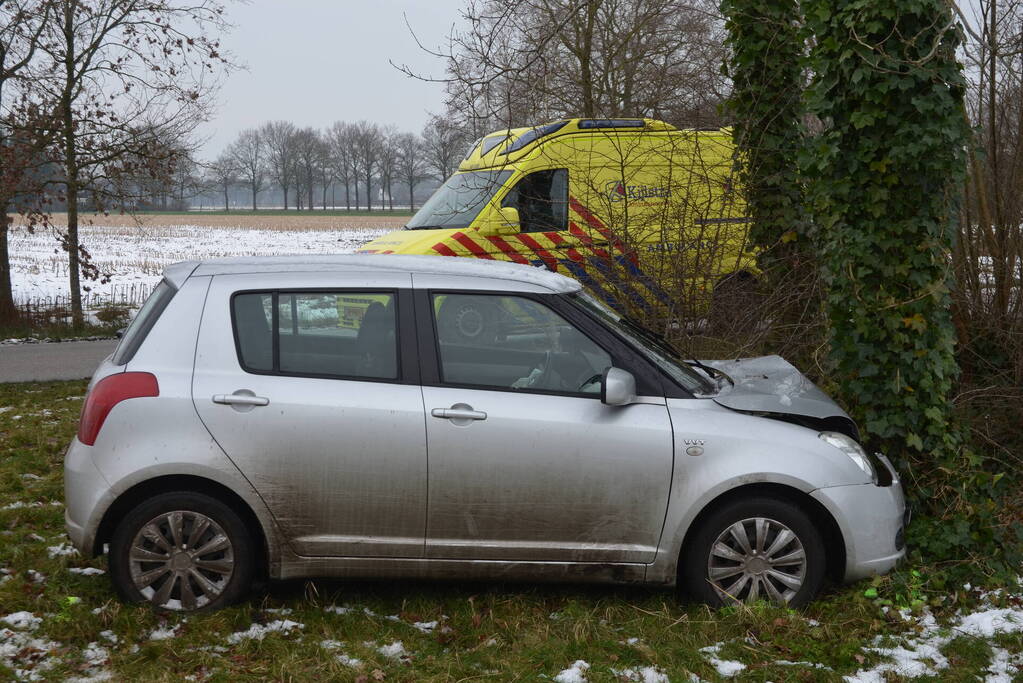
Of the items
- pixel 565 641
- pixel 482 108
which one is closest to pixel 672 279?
pixel 482 108

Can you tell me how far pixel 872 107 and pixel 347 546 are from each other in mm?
3534

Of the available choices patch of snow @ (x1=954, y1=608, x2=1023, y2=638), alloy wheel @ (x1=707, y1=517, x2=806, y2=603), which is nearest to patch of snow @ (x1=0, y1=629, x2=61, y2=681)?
alloy wheel @ (x1=707, y1=517, x2=806, y2=603)

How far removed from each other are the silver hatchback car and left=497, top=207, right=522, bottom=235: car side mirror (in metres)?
7.17

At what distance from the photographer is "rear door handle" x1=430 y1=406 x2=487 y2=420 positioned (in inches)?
177

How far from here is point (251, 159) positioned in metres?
123

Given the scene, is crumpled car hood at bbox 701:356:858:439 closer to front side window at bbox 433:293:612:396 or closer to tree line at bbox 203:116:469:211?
front side window at bbox 433:293:612:396

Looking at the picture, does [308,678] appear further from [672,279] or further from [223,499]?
[672,279]

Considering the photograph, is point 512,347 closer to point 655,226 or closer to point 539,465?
point 539,465

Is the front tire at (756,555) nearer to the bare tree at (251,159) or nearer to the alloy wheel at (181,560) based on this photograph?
the alloy wheel at (181,560)

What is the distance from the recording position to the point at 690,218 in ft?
27.9

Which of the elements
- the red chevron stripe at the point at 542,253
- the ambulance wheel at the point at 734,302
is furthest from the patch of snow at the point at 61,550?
the ambulance wheel at the point at 734,302

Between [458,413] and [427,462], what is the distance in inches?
10.3

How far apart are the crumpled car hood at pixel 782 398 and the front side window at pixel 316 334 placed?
1.61 meters

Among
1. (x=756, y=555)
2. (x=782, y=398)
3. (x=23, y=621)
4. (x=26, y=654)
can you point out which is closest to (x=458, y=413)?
(x=756, y=555)
